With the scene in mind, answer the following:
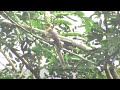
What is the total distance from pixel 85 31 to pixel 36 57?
587 mm

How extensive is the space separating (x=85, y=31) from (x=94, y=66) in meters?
0.39

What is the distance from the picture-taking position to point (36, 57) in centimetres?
234

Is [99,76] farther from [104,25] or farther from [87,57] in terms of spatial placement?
[104,25]
